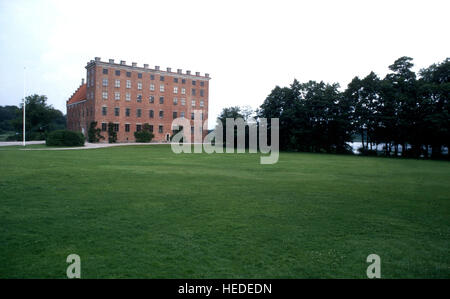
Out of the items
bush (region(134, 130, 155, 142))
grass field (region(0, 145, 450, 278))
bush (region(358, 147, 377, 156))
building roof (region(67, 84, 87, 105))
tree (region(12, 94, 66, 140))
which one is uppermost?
building roof (region(67, 84, 87, 105))

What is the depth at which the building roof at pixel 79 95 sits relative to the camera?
6419 centimetres

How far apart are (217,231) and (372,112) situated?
4215 centimetres

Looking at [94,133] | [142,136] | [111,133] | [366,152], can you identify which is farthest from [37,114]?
[366,152]

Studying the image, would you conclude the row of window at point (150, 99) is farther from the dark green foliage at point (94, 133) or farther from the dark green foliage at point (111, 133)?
the dark green foliage at point (94, 133)

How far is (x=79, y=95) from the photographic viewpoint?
67.2 meters

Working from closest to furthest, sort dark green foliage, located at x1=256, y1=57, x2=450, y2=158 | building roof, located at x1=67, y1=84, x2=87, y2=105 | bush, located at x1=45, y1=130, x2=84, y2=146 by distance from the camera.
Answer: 1. dark green foliage, located at x1=256, y1=57, x2=450, y2=158
2. bush, located at x1=45, y1=130, x2=84, y2=146
3. building roof, located at x1=67, y1=84, x2=87, y2=105

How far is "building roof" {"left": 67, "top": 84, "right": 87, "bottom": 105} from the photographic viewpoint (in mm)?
64188

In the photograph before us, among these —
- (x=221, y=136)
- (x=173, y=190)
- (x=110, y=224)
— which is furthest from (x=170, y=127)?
(x=110, y=224)

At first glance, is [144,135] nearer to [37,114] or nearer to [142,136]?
[142,136]

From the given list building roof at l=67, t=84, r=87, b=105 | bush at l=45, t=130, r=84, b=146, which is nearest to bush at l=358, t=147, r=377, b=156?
bush at l=45, t=130, r=84, b=146

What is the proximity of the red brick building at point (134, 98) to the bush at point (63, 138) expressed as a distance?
14.7 m

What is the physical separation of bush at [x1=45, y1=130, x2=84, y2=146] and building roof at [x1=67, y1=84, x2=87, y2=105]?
949 inches

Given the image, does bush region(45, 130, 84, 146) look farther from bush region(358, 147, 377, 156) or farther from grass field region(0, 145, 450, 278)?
bush region(358, 147, 377, 156)

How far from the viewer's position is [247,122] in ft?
184
